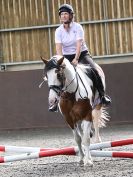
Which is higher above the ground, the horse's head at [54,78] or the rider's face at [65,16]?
the rider's face at [65,16]

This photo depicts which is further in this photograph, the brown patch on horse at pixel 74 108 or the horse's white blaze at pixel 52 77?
the brown patch on horse at pixel 74 108

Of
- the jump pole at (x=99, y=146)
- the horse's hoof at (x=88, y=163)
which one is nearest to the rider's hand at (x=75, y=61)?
the jump pole at (x=99, y=146)

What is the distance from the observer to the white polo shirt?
9.01 metres

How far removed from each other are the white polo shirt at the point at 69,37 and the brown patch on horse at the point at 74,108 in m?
0.85

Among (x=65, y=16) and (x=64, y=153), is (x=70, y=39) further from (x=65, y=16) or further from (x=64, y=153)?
(x=64, y=153)

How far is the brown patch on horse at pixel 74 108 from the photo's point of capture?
8484 mm

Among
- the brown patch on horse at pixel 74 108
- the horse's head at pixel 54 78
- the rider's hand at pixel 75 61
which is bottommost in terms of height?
the brown patch on horse at pixel 74 108

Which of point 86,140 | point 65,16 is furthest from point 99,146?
point 65,16

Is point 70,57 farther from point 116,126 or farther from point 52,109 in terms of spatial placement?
point 116,126

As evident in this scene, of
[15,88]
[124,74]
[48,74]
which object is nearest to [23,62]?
[15,88]

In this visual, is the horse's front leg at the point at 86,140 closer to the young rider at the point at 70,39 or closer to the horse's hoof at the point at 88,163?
the horse's hoof at the point at 88,163

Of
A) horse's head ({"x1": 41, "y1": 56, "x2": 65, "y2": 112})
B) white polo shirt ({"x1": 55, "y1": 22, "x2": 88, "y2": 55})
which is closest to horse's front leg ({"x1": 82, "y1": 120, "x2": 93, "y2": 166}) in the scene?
horse's head ({"x1": 41, "y1": 56, "x2": 65, "y2": 112})

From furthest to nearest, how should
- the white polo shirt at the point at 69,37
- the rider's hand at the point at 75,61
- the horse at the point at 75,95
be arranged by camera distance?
the white polo shirt at the point at 69,37 < the rider's hand at the point at 75,61 < the horse at the point at 75,95

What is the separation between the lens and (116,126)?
15312 mm
